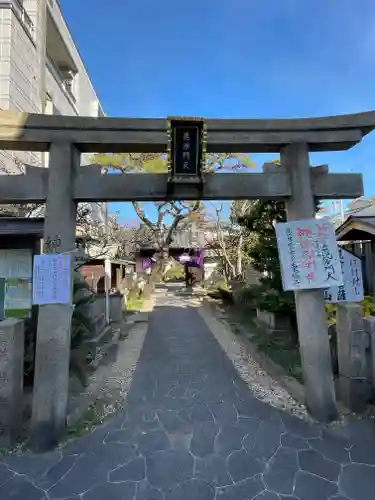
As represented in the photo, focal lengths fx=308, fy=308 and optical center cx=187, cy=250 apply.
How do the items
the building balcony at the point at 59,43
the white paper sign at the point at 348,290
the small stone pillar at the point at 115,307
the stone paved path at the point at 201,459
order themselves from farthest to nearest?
the building balcony at the point at 59,43 → the small stone pillar at the point at 115,307 → the white paper sign at the point at 348,290 → the stone paved path at the point at 201,459

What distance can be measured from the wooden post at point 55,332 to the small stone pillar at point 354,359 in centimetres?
430

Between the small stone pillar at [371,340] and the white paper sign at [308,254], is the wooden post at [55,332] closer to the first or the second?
the white paper sign at [308,254]

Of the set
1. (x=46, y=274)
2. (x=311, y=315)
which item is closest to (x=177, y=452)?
(x=311, y=315)

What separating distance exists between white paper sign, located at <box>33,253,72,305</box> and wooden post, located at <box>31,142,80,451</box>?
0.09m

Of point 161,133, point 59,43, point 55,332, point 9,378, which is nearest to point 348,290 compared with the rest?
point 161,133

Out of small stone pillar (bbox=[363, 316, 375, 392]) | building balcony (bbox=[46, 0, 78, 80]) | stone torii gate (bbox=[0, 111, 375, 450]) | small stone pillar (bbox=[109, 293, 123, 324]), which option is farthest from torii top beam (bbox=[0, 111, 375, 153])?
building balcony (bbox=[46, 0, 78, 80])

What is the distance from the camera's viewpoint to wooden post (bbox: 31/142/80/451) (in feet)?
13.6

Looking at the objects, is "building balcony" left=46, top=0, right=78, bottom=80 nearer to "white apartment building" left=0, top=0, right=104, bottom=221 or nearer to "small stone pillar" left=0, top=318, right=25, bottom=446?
"white apartment building" left=0, top=0, right=104, bottom=221

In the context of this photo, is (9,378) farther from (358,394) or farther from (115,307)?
(115,307)

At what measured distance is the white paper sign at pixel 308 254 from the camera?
188 inches

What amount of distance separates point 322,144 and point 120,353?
23.1 feet

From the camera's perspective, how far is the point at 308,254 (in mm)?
4871

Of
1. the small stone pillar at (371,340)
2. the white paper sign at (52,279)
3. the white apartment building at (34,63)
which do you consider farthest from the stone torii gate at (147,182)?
the white apartment building at (34,63)

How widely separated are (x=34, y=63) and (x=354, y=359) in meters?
15.3
